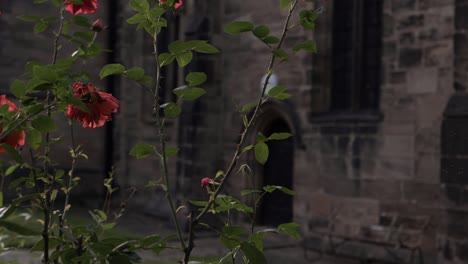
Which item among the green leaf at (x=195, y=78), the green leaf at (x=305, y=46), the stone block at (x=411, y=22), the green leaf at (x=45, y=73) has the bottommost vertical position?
the green leaf at (x=45, y=73)

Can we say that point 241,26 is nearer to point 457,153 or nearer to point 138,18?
point 138,18

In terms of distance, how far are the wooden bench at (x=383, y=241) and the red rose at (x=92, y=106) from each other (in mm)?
7437

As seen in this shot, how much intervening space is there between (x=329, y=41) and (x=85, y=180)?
8.24 meters

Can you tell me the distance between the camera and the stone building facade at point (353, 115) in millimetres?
8211

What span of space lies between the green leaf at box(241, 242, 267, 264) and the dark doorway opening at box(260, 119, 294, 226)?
32.6ft

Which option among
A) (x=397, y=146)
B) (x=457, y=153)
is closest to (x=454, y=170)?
(x=457, y=153)

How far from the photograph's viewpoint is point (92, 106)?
2.39 m

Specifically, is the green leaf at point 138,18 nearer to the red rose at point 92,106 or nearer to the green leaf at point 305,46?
the red rose at point 92,106

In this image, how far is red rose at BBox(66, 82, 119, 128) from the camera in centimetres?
238

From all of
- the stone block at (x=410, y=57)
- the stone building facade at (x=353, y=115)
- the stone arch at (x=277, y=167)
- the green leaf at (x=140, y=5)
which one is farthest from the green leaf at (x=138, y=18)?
the stone arch at (x=277, y=167)

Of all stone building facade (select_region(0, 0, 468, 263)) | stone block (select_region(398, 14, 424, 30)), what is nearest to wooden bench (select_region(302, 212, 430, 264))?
stone building facade (select_region(0, 0, 468, 263))

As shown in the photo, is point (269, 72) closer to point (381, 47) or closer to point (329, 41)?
point (381, 47)

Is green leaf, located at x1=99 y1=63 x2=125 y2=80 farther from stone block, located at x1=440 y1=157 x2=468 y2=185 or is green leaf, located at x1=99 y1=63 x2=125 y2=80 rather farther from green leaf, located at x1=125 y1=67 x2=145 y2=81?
stone block, located at x1=440 y1=157 x2=468 y2=185

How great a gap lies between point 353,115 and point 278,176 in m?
2.43
